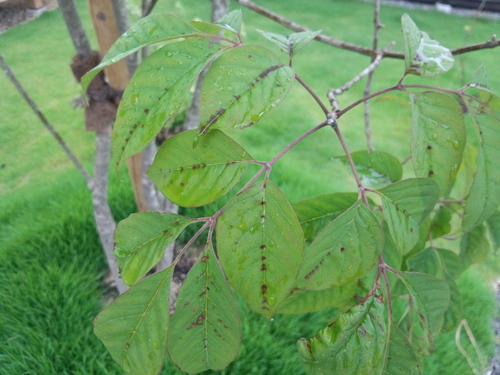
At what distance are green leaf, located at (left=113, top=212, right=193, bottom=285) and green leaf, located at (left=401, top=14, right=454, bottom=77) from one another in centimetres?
24

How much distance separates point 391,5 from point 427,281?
429 cm

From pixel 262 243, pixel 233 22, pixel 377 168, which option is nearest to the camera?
pixel 262 243

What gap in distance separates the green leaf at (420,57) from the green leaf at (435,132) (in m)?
0.03

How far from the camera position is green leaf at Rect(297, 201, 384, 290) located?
31cm

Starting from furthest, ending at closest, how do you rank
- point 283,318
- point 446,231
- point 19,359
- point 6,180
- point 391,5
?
point 391,5 < point 6,180 < point 283,318 < point 19,359 < point 446,231

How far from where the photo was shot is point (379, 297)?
0.30 meters

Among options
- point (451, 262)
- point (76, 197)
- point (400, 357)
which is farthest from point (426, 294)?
point (76, 197)

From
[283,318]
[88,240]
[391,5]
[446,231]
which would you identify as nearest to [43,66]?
[88,240]

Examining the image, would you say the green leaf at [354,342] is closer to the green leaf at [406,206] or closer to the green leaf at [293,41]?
the green leaf at [406,206]

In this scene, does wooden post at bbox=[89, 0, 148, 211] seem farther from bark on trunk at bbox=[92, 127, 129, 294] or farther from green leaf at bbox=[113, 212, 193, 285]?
green leaf at bbox=[113, 212, 193, 285]

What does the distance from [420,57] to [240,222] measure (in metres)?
0.23

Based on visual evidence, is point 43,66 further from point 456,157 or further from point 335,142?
point 456,157

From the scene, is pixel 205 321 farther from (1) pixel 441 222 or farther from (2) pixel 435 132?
(1) pixel 441 222

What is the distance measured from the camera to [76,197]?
1491 mm
